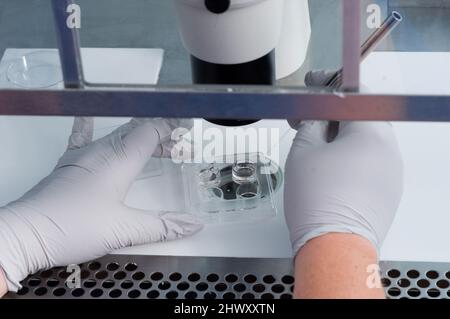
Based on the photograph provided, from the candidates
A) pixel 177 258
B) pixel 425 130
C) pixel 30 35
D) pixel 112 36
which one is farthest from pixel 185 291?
pixel 30 35

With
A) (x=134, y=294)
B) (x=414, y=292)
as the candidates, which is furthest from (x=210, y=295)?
(x=414, y=292)

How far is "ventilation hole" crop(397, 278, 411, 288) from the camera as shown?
112 cm

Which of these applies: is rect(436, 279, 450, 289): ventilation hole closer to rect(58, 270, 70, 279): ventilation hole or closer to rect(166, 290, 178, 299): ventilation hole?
rect(166, 290, 178, 299): ventilation hole

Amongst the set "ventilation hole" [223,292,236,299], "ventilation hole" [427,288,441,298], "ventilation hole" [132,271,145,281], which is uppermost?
"ventilation hole" [132,271,145,281]

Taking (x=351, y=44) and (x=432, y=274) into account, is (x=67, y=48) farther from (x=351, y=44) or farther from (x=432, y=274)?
(x=432, y=274)

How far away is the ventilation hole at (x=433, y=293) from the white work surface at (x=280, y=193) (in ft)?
0.22

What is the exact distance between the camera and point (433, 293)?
Result: 1107 mm

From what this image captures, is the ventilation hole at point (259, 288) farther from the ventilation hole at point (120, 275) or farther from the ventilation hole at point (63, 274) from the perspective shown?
the ventilation hole at point (63, 274)

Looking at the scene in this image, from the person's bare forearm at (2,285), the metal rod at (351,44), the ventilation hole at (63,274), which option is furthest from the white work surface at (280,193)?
the metal rod at (351,44)

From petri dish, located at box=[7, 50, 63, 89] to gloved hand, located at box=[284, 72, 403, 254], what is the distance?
639 millimetres

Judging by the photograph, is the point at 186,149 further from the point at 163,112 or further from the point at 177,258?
the point at 163,112

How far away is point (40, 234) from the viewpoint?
1.16m

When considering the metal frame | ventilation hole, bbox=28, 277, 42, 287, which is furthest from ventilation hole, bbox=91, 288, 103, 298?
the metal frame

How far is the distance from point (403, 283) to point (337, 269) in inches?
6.7
